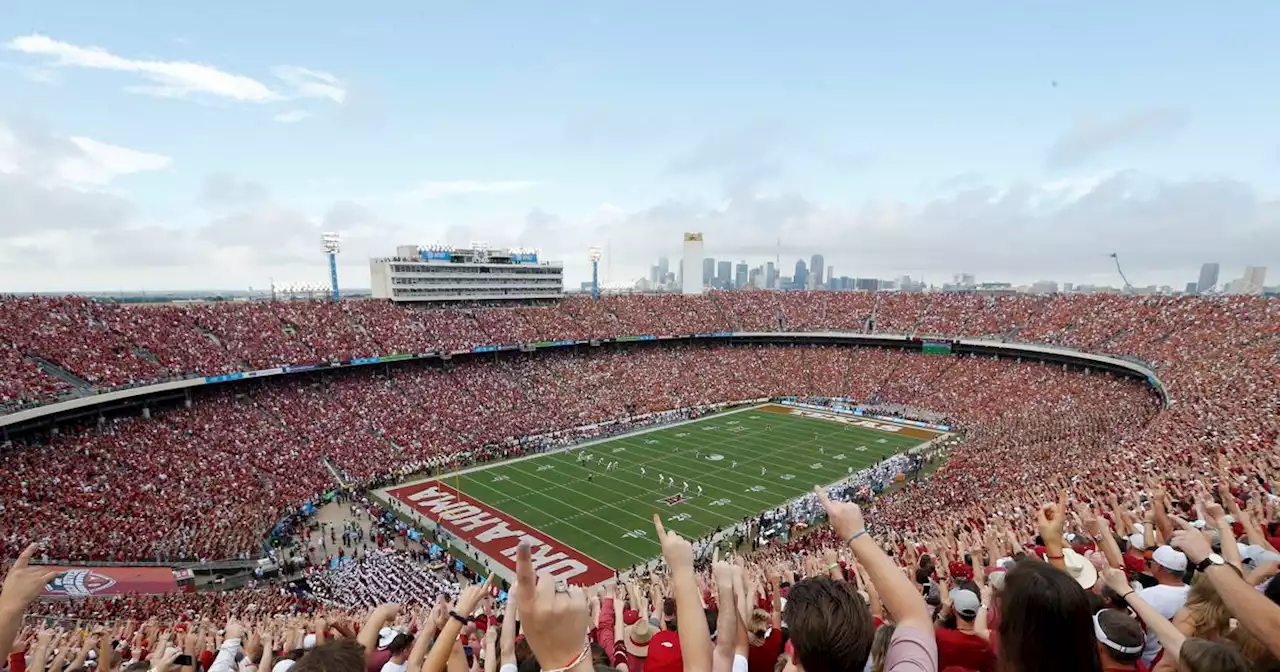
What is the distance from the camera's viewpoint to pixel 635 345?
2034 inches

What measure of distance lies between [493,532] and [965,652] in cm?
2261

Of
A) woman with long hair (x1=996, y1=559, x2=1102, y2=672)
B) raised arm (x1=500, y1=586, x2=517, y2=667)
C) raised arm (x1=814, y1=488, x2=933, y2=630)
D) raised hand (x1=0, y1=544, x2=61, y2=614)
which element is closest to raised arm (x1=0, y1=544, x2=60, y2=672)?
raised hand (x1=0, y1=544, x2=61, y2=614)

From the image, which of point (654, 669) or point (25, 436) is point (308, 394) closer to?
point (25, 436)

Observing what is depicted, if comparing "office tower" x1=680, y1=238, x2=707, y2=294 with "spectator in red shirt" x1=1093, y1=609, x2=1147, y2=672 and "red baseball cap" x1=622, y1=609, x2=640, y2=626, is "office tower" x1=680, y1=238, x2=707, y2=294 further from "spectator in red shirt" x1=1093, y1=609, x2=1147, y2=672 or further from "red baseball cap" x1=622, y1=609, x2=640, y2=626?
"spectator in red shirt" x1=1093, y1=609, x2=1147, y2=672

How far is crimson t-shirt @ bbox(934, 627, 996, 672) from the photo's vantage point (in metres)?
3.17

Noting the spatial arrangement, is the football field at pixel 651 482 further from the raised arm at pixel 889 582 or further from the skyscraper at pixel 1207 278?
the skyscraper at pixel 1207 278

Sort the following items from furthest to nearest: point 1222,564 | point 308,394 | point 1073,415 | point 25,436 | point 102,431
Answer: point 308,394 < point 1073,415 < point 102,431 < point 25,436 < point 1222,564

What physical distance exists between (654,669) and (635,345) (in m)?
48.5

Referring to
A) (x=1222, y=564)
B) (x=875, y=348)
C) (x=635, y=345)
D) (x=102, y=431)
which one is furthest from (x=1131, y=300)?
(x=102, y=431)

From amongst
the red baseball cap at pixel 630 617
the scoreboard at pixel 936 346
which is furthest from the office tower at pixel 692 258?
the red baseball cap at pixel 630 617

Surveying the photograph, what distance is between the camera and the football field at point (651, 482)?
24.2m

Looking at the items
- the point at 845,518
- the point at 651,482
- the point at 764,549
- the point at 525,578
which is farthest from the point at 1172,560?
the point at 651,482

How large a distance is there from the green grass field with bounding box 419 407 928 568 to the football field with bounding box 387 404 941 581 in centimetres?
5

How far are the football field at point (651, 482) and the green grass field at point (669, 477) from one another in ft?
0.15
